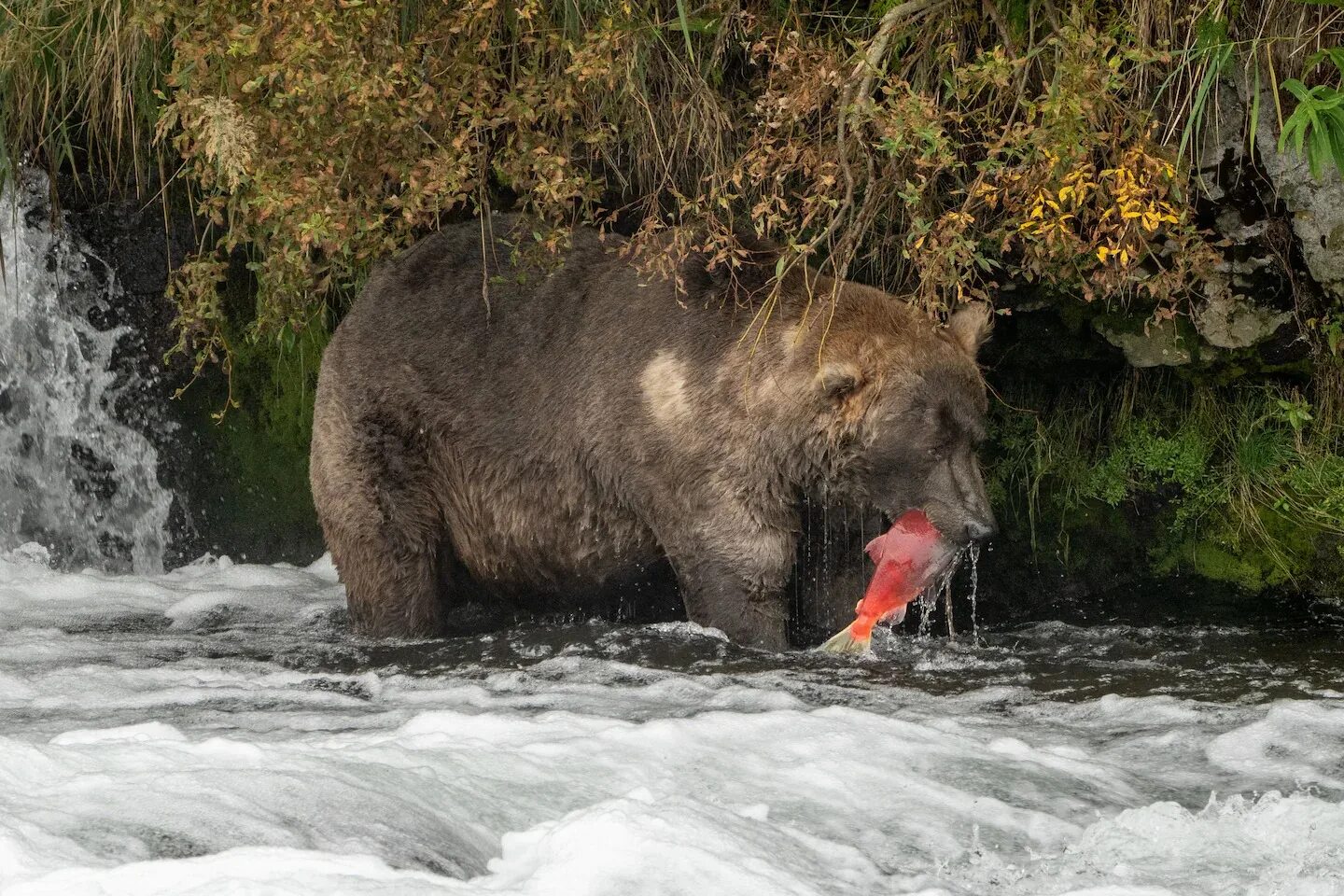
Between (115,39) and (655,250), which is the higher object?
(115,39)

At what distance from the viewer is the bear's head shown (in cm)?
532

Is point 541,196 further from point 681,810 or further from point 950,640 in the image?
point 681,810

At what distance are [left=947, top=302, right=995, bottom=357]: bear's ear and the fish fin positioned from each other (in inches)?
39.9

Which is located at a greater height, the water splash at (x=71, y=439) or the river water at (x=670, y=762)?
the water splash at (x=71, y=439)

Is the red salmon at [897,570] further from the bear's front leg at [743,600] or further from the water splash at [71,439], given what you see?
the water splash at [71,439]

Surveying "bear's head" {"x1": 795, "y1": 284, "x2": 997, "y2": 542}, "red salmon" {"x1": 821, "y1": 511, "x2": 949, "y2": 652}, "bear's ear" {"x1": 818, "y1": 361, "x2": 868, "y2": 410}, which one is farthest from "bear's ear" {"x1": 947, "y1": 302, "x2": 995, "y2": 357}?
"red salmon" {"x1": 821, "y1": 511, "x2": 949, "y2": 652}

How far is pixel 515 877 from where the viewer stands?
9.92ft

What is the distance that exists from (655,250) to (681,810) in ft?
Answer: 8.95

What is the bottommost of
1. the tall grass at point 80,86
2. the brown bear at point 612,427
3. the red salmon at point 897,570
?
the red salmon at point 897,570

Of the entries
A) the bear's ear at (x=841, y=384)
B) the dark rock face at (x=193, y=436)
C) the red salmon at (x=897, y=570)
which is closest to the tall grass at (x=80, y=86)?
the dark rock face at (x=193, y=436)

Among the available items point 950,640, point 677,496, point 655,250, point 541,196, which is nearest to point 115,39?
point 541,196

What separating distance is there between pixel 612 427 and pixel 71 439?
3236 millimetres

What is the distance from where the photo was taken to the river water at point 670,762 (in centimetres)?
301

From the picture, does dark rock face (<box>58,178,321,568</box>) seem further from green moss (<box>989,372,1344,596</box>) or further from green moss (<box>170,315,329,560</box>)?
green moss (<box>989,372,1344,596</box>)
